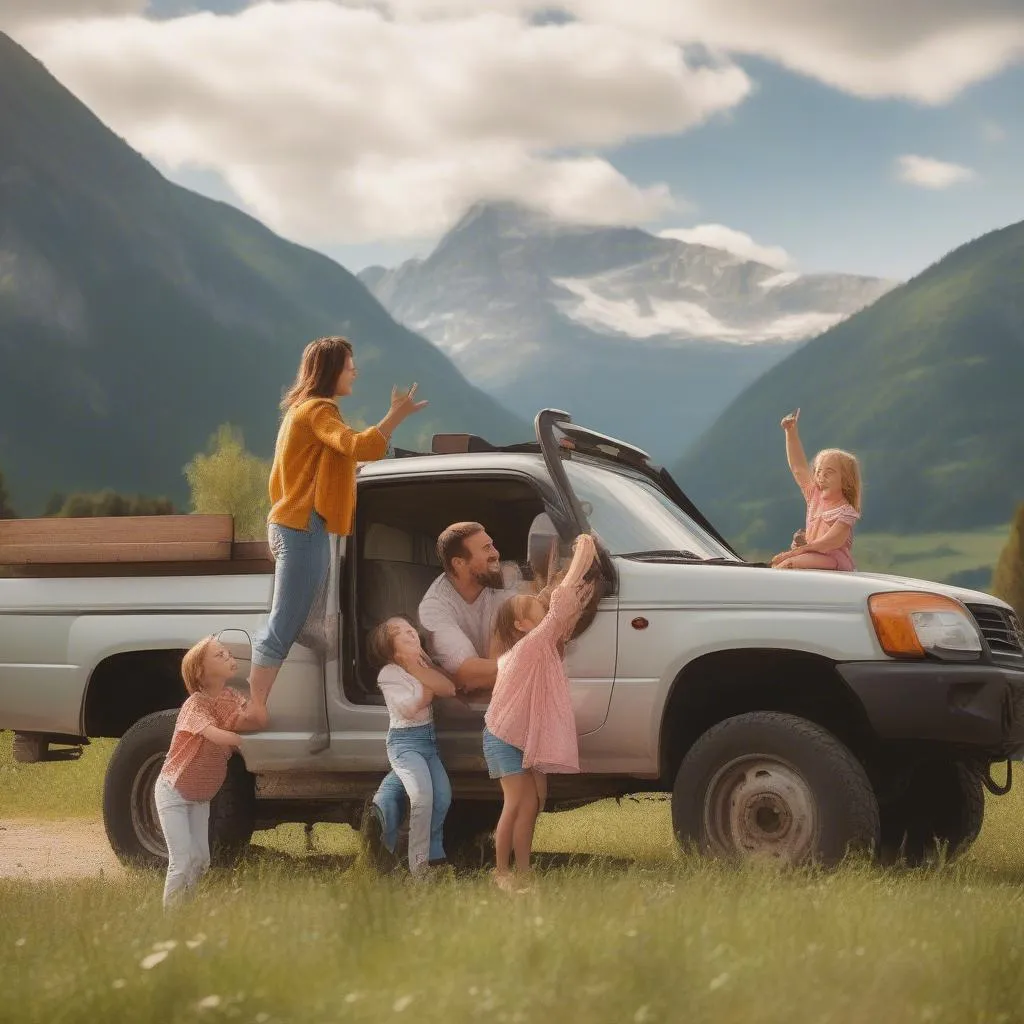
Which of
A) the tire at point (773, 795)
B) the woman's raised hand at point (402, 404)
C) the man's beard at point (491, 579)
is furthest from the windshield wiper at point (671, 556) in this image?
the woman's raised hand at point (402, 404)

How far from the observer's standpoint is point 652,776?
7.01 meters

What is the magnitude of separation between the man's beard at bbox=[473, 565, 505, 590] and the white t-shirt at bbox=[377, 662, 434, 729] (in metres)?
0.59

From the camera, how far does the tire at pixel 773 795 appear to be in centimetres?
648

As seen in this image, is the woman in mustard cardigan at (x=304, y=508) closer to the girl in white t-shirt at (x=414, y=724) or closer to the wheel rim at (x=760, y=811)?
the girl in white t-shirt at (x=414, y=724)

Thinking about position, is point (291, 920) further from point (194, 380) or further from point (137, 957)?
point (194, 380)

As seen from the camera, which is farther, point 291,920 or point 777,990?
point 291,920

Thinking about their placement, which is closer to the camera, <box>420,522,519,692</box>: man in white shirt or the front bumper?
the front bumper

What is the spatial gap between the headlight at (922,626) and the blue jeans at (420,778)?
2015mm

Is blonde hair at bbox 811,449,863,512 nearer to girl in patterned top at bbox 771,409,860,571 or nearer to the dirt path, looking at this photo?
girl in patterned top at bbox 771,409,860,571

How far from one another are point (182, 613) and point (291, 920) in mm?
2757

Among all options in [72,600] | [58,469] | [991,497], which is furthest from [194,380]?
[72,600]

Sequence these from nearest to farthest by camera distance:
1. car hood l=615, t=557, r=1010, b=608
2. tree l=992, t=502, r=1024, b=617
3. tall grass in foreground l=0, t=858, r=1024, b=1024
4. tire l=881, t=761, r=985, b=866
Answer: tall grass in foreground l=0, t=858, r=1024, b=1024 < car hood l=615, t=557, r=1010, b=608 < tire l=881, t=761, r=985, b=866 < tree l=992, t=502, r=1024, b=617

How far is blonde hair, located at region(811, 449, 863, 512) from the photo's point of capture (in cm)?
783

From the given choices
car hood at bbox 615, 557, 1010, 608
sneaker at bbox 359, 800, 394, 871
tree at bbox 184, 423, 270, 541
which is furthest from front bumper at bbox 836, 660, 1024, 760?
tree at bbox 184, 423, 270, 541
